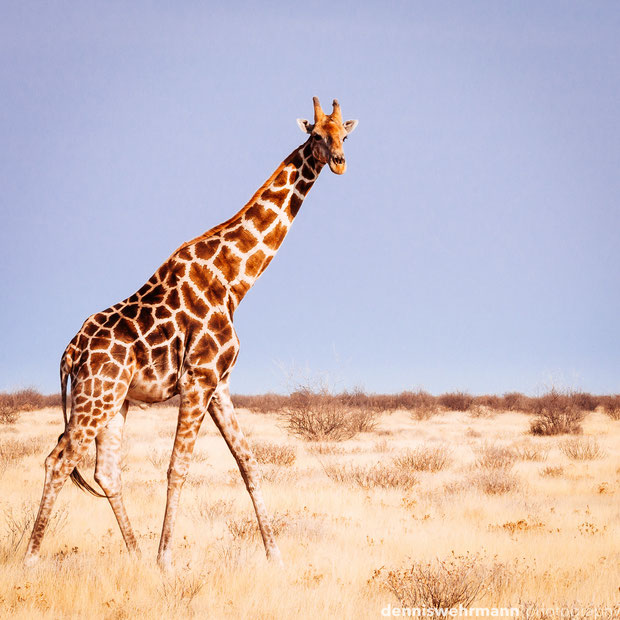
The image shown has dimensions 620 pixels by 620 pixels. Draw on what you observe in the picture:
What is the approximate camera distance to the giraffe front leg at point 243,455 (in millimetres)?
5895

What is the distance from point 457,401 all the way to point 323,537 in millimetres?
31463

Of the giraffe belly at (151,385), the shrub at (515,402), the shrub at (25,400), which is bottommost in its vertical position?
the shrub at (515,402)

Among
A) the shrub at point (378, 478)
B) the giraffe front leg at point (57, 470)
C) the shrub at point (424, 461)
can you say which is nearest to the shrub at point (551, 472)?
the shrub at point (424, 461)

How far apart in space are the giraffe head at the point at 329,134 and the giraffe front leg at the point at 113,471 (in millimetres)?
3122

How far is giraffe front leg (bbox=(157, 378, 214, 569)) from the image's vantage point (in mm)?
5516

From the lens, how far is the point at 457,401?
122 ft

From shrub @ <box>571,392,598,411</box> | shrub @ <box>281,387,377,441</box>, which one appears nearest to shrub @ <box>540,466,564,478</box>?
shrub @ <box>281,387,377,441</box>

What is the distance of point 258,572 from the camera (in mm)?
5402

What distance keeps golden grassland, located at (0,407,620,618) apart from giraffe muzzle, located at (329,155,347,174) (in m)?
3.37

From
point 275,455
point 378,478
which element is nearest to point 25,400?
point 275,455

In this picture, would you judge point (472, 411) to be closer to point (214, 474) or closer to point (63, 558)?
point (214, 474)

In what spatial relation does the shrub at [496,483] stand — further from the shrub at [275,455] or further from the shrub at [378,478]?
the shrub at [275,455]

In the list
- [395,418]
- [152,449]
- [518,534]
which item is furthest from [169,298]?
[395,418]

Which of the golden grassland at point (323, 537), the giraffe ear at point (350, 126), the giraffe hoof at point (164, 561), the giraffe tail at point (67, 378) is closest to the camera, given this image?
the golden grassland at point (323, 537)
